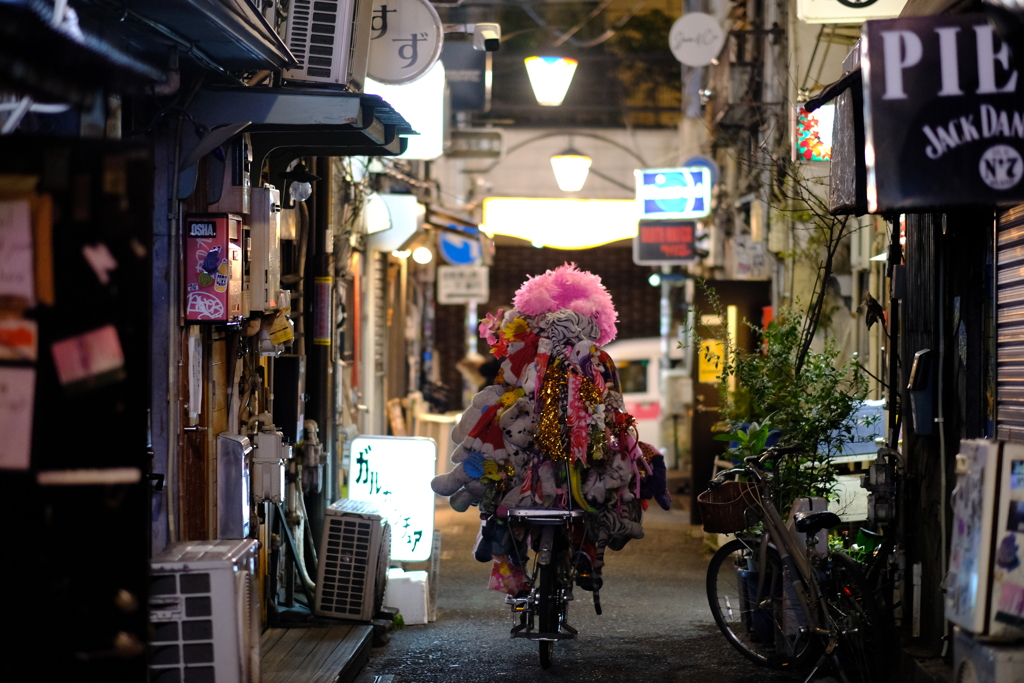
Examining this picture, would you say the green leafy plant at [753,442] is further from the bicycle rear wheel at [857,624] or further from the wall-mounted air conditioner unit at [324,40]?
the wall-mounted air conditioner unit at [324,40]

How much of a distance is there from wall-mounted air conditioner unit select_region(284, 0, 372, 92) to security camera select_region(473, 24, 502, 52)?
4008 mm

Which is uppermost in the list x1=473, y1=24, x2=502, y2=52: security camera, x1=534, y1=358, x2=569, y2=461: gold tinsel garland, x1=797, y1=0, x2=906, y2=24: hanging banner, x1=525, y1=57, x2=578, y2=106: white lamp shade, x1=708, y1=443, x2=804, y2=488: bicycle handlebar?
x1=525, y1=57, x2=578, y2=106: white lamp shade

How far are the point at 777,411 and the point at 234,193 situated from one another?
4942 mm

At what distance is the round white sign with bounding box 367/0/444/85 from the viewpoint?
31.2 ft

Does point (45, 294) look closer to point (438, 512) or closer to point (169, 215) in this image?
point (169, 215)

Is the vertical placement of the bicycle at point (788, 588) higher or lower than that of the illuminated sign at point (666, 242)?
lower

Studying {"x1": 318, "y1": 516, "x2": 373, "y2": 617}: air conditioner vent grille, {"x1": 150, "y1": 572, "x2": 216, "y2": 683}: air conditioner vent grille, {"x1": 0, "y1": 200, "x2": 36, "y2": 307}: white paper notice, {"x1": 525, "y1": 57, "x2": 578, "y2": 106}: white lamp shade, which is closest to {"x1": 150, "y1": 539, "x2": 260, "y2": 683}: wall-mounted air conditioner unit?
{"x1": 150, "y1": 572, "x2": 216, "y2": 683}: air conditioner vent grille

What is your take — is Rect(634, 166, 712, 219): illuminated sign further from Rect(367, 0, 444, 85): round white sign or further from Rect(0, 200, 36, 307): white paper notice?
Rect(0, 200, 36, 307): white paper notice

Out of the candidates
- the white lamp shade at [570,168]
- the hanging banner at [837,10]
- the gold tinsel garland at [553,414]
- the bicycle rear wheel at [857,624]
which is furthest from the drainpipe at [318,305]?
the white lamp shade at [570,168]

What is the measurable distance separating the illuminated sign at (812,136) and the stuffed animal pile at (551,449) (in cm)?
561

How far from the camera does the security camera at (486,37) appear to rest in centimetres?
1191

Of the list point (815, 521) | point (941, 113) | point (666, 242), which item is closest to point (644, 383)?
point (666, 242)

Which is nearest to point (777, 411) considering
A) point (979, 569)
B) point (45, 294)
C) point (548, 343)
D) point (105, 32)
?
point (548, 343)

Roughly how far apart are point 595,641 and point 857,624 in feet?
8.14
